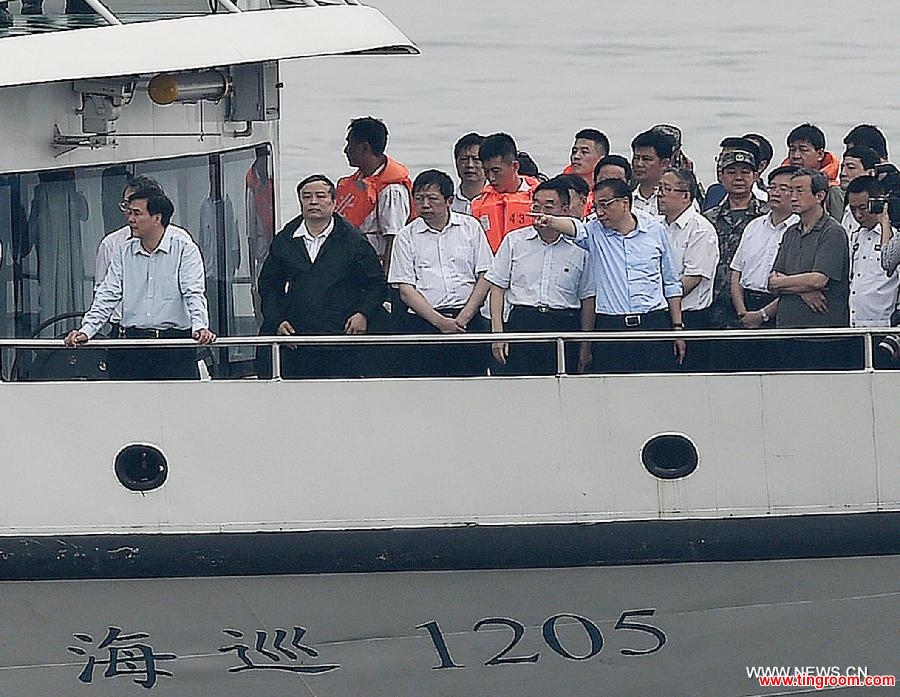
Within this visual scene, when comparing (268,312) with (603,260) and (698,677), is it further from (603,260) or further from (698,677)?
(698,677)

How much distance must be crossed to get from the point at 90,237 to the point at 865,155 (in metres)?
2.98

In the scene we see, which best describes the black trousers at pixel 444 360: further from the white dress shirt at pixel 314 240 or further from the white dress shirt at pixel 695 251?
the white dress shirt at pixel 695 251

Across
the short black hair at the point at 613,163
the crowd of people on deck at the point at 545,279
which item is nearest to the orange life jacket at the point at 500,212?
the crowd of people on deck at the point at 545,279

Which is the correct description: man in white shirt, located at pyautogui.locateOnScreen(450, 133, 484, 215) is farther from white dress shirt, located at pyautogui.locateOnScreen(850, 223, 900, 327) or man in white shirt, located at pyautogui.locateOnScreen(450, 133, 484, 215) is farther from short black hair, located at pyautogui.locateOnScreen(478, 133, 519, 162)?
white dress shirt, located at pyautogui.locateOnScreen(850, 223, 900, 327)

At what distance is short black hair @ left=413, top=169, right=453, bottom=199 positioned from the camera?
577 centimetres

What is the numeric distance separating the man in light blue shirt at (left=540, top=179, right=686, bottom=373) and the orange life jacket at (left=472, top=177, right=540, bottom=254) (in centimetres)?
58

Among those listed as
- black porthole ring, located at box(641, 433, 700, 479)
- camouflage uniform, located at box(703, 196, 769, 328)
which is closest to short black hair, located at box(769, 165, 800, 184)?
camouflage uniform, located at box(703, 196, 769, 328)

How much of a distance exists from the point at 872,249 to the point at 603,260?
922 millimetres

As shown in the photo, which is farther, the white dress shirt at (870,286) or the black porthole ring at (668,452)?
the white dress shirt at (870,286)

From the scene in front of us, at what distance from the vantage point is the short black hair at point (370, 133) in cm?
660

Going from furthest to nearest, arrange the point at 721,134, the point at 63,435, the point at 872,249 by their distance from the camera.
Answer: the point at 721,134 < the point at 872,249 < the point at 63,435

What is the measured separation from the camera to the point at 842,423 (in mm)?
5406

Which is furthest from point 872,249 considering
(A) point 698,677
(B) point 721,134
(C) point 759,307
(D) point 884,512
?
(B) point 721,134

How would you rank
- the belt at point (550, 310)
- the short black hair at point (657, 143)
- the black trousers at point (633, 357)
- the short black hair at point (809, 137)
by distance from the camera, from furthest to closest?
the short black hair at point (809, 137) < the short black hair at point (657, 143) < the belt at point (550, 310) < the black trousers at point (633, 357)
